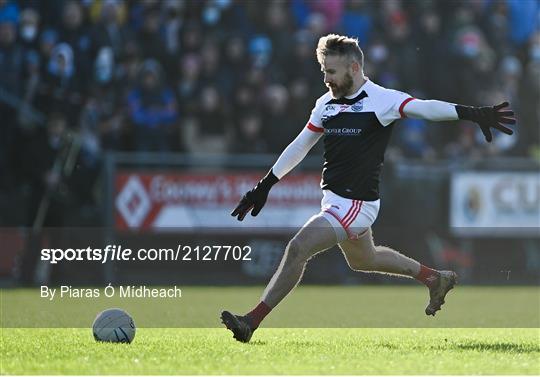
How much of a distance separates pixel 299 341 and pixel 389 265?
3.02ft

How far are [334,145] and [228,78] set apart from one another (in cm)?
946

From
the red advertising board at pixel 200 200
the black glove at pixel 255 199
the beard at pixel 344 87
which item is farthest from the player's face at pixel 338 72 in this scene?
the red advertising board at pixel 200 200

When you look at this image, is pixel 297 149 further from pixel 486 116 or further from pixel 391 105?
pixel 486 116

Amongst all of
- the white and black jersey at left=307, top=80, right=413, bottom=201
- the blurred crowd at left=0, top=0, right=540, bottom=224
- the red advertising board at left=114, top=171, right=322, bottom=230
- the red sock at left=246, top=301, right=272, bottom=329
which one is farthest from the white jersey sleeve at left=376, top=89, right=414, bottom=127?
the blurred crowd at left=0, top=0, right=540, bottom=224

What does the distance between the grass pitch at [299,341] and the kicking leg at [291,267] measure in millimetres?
177

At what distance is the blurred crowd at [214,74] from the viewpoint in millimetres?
16750

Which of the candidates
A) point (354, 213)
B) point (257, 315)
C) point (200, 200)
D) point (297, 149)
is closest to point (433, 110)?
point (354, 213)

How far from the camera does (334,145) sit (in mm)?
8898

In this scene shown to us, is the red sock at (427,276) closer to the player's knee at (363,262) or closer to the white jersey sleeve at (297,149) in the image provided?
the player's knee at (363,262)

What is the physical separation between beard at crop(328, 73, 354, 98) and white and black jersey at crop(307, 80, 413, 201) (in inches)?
2.0

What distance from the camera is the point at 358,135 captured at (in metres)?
8.83

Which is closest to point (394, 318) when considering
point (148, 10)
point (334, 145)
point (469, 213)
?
point (334, 145)

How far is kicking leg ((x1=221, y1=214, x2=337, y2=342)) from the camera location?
8.56 m

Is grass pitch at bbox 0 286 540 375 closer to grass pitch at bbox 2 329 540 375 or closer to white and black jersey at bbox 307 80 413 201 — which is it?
grass pitch at bbox 2 329 540 375
